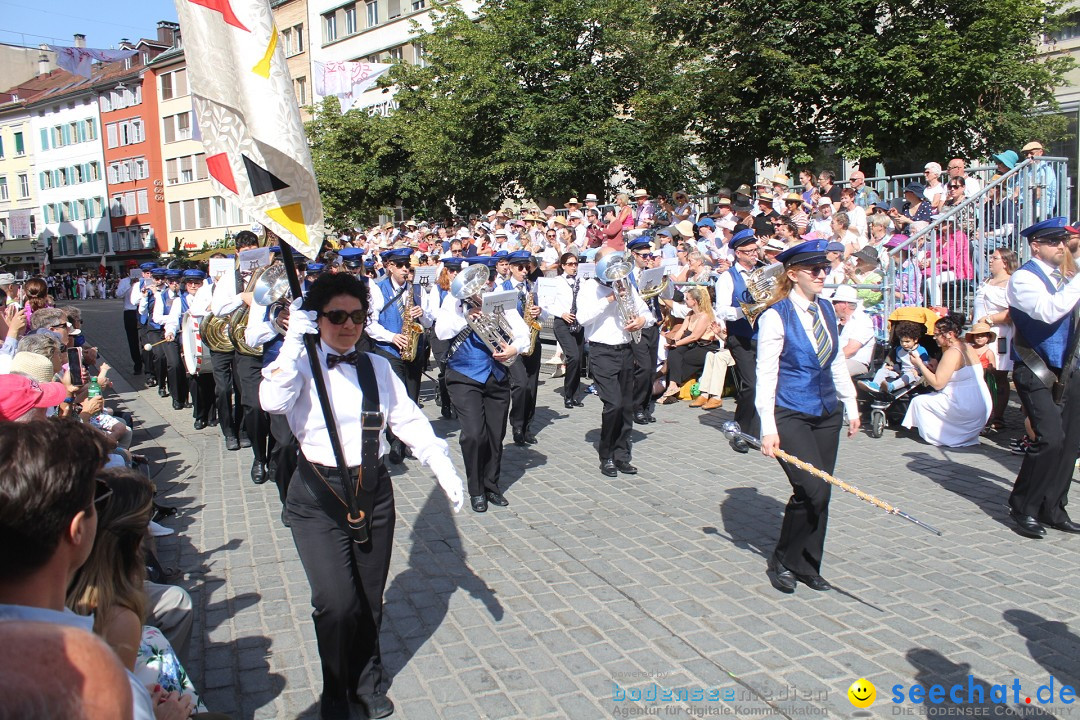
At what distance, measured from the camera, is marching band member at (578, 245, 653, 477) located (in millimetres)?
7926

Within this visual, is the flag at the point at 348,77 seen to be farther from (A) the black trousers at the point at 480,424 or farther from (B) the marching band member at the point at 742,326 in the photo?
(A) the black trousers at the point at 480,424

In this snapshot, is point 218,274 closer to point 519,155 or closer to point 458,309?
point 458,309

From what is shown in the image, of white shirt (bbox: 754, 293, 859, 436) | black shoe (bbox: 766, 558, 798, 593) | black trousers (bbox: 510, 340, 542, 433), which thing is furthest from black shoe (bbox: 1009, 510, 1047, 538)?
black trousers (bbox: 510, 340, 542, 433)

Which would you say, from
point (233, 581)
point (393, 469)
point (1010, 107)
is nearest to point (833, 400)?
point (233, 581)

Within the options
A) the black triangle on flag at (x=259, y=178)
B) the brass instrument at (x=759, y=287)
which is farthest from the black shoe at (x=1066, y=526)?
the black triangle on flag at (x=259, y=178)

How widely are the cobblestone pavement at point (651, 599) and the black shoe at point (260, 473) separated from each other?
1.32 ft

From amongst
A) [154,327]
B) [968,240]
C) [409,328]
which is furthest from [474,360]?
[154,327]

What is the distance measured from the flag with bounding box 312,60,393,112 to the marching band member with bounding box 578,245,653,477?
2793 centimetres

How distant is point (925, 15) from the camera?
59.6 feet

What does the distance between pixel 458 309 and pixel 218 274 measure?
3.43 m

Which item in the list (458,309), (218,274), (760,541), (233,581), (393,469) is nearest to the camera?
(233,581)

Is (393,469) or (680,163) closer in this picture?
(393,469)

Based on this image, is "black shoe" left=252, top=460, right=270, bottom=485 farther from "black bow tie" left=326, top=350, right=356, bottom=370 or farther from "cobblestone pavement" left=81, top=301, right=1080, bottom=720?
"black bow tie" left=326, top=350, right=356, bottom=370

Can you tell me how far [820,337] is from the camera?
5164 mm
